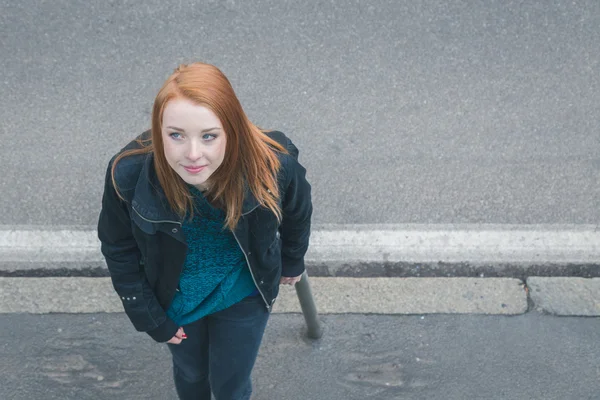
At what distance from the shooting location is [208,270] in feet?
7.09

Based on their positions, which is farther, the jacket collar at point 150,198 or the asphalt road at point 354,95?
the asphalt road at point 354,95

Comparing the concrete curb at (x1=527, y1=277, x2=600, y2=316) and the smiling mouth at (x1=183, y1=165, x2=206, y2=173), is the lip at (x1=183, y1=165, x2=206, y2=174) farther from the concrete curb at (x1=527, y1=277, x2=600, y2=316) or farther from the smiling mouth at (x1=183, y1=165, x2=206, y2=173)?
the concrete curb at (x1=527, y1=277, x2=600, y2=316)

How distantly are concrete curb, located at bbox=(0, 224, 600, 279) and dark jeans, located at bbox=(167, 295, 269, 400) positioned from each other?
117 centimetres

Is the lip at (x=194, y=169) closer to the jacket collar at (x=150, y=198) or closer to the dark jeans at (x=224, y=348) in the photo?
the jacket collar at (x=150, y=198)

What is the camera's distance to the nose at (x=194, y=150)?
1.78 meters

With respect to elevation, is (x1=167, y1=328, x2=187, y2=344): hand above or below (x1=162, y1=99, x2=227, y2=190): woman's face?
below

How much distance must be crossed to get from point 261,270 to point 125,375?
1.33m

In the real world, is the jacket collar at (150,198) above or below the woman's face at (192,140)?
below

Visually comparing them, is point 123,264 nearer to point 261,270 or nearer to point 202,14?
point 261,270

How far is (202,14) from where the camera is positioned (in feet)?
16.0

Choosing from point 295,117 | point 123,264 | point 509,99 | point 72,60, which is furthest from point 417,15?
point 123,264

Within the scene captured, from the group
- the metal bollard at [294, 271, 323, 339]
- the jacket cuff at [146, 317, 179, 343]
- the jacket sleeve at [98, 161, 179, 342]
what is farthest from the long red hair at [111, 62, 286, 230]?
the metal bollard at [294, 271, 323, 339]

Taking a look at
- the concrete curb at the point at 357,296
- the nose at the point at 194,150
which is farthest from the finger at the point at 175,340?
the concrete curb at the point at 357,296

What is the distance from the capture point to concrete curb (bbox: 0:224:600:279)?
358 centimetres
